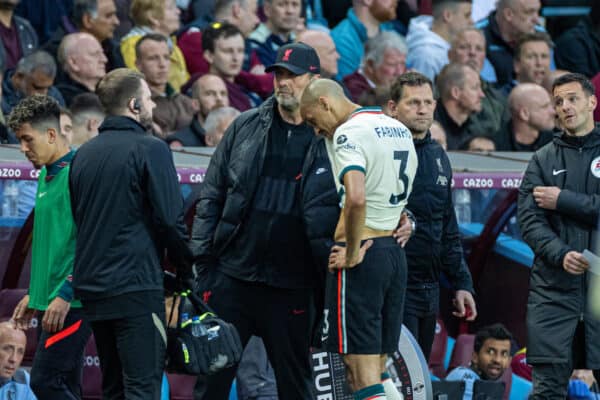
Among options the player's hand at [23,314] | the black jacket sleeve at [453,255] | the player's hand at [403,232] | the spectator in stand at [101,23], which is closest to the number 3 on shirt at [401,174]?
the player's hand at [403,232]

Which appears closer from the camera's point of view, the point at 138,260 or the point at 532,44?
the point at 138,260

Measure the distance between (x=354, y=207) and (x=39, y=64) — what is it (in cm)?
461

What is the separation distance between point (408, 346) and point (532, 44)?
6.49m

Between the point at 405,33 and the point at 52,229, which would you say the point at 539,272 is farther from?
the point at 405,33

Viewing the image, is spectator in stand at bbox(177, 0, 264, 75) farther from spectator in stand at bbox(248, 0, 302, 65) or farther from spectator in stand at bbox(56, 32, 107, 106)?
spectator in stand at bbox(56, 32, 107, 106)

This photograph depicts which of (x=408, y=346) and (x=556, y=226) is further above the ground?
(x=556, y=226)

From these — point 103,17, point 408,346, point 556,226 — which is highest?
point 103,17

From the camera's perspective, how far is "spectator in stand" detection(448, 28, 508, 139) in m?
13.6

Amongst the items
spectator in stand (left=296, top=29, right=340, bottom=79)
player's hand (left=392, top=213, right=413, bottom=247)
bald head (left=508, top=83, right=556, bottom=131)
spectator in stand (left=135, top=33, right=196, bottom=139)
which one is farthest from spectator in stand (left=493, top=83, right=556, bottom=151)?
player's hand (left=392, top=213, right=413, bottom=247)

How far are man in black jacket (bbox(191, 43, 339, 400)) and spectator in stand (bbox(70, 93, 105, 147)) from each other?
275 centimetres

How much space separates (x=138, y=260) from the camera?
7129 millimetres

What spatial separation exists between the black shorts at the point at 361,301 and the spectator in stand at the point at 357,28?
256 inches

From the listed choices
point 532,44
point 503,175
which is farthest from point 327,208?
point 532,44

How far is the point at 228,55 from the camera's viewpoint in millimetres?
12773
